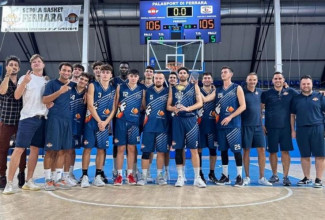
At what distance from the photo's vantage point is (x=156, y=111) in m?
4.66

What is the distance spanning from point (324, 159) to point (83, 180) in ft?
13.2

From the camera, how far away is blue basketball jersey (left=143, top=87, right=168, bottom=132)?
15.1ft

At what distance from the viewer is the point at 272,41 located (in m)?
16.6

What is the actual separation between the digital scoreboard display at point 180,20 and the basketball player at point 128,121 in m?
6.01

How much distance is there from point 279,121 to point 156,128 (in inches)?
86.3

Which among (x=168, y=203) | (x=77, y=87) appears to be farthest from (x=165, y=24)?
(x=168, y=203)

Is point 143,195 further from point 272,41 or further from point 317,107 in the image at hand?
point 272,41

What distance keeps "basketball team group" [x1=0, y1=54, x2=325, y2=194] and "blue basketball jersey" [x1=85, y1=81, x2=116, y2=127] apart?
0.02 meters

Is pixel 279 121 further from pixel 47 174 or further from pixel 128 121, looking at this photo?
pixel 47 174

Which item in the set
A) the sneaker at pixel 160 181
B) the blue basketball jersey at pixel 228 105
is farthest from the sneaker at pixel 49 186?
the blue basketball jersey at pixel 228 105

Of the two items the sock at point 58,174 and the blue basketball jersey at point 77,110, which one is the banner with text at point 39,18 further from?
the sock at point 58,174

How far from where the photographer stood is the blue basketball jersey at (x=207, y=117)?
5.04 m

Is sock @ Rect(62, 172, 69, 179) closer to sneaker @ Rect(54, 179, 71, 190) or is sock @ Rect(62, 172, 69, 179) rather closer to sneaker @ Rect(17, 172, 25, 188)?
sneaker @ Rect(54, 179, 71, 190)

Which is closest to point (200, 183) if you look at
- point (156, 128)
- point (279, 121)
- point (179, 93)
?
point (156, 128)
